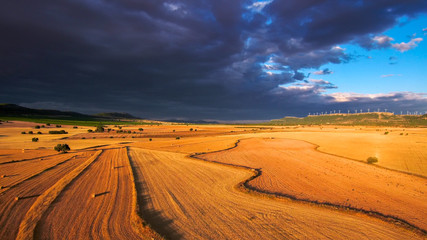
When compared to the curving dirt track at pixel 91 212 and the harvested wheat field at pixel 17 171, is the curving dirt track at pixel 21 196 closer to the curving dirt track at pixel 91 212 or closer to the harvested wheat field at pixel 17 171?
the harvested wheat field at pixel 17 171

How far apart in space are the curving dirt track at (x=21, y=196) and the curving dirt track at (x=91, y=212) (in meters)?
0.78

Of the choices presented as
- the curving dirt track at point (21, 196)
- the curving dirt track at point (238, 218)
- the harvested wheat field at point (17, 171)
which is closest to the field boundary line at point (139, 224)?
the curving dirt track at point (238, 218)

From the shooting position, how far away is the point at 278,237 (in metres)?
6.98

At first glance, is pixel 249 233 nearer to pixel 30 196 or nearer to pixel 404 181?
pixel 30 196

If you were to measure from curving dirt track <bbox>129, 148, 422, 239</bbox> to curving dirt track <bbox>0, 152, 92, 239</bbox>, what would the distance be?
421 cm

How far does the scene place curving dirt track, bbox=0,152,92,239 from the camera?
24.2 feet

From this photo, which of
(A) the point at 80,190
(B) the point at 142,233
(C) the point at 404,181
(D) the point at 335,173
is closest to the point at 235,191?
(B) the point at 142,233

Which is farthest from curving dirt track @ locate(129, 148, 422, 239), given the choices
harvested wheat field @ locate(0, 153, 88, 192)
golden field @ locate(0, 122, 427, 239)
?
harvested wheat field @ locate(0, 153, 88, 192)

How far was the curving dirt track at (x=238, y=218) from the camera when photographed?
7.28 meters

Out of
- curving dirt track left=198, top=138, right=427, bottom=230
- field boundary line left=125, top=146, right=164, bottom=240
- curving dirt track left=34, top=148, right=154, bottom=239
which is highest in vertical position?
field boundary line left=125, top=146, right=164, bottom=240

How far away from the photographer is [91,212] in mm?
8578

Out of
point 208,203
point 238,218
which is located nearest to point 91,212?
point 208,203

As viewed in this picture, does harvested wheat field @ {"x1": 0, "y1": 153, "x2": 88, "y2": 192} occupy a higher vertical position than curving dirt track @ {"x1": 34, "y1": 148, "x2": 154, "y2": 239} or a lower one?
lower

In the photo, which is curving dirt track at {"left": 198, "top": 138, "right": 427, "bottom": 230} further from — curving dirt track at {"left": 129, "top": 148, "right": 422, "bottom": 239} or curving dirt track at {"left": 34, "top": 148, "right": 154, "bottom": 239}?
curving dirt track at {"left": 34, "top": 148, "right": 154, "bottom": 239}
